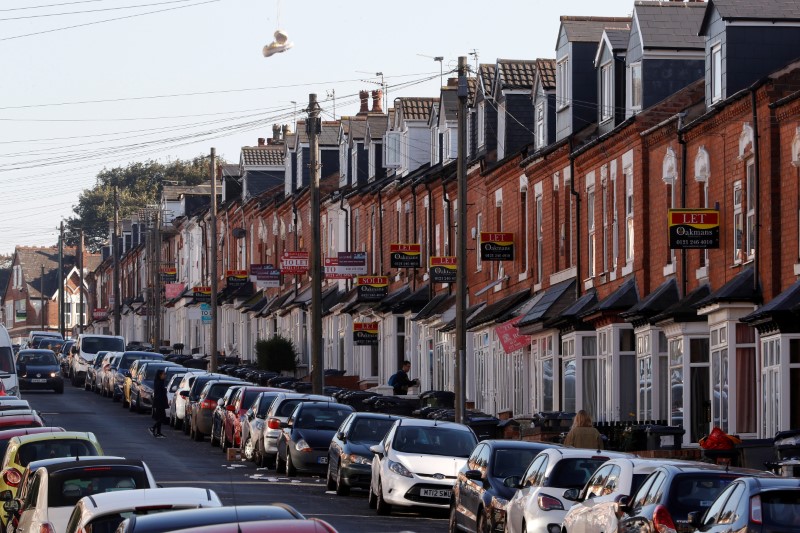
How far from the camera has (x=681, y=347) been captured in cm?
3297

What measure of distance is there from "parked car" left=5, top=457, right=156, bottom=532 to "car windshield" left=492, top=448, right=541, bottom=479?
6.12 m

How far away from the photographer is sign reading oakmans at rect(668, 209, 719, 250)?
1233 inches

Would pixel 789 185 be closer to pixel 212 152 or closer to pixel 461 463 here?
pixel 461 463

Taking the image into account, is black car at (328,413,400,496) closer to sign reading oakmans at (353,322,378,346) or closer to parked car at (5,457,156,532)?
parked car at (5,457,156,532)

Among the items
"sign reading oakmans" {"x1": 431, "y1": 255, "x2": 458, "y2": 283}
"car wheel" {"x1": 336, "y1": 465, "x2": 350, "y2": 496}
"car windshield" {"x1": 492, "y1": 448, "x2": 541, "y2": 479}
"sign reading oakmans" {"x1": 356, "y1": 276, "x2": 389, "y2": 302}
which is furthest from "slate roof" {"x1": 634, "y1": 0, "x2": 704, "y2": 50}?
"sign reading oakmans" {"x1": 356, "y1": 276, "x2": 389, "y2": 302}

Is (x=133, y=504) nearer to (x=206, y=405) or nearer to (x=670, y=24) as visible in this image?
Result: (x=670, y=24)

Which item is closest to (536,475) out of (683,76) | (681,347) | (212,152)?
(681,347)

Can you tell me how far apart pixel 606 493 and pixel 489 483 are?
168 inches

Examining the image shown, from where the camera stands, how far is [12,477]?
22.1 meters

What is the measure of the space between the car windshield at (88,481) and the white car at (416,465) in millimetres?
9234

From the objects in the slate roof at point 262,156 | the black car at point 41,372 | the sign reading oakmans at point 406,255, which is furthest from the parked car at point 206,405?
the slate roof at point 262,156

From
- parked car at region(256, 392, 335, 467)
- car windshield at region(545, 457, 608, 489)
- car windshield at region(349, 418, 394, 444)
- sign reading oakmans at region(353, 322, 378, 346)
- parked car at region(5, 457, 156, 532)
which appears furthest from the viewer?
sign reading oakmans at region(353, 322, 378, 346)

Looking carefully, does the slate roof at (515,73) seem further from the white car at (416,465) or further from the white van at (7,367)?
the white car at (416,465)

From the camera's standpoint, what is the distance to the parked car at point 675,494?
15.8m
